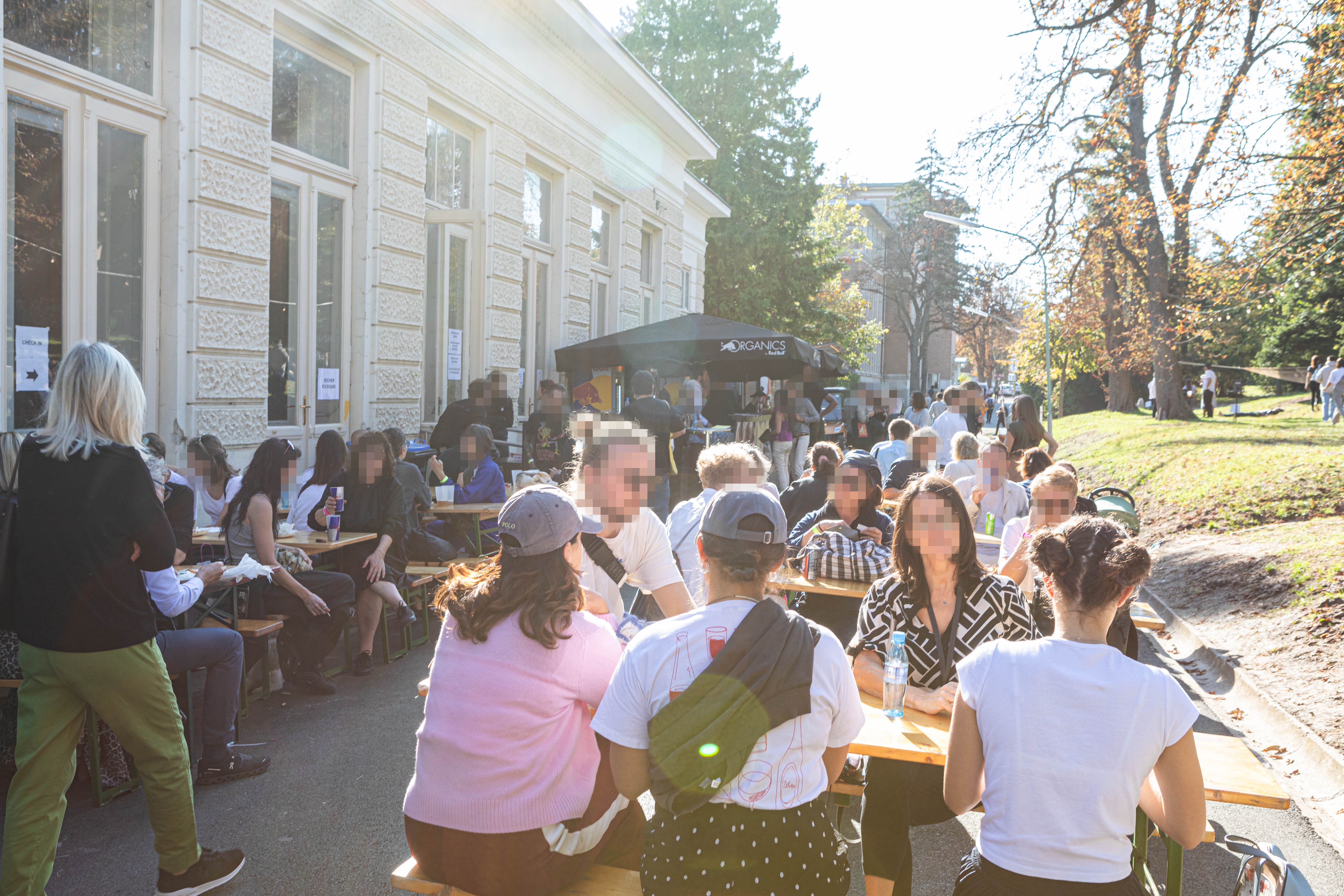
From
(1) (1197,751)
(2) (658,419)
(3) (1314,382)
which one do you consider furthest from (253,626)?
(3) (1314,382)

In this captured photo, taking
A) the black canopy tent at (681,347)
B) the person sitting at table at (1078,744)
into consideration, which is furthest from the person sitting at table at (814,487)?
the black canopy tent at (681,347)

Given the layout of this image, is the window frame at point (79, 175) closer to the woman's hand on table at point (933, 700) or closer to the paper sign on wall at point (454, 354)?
the paper sign on wall at point (454, 354)

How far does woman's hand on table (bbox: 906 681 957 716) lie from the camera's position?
335cm

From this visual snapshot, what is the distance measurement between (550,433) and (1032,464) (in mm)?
6269

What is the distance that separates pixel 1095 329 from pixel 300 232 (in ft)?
99.1

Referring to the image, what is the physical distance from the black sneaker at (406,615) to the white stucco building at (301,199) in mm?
2434

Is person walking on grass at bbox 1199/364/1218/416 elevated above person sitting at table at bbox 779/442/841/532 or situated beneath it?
elevated above

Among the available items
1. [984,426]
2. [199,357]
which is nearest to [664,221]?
[199,357]

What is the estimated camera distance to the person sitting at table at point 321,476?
22.4 feet

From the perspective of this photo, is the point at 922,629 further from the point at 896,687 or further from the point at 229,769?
the point at 229,769

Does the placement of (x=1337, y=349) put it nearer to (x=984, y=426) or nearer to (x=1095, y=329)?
(x=1095, y=329)

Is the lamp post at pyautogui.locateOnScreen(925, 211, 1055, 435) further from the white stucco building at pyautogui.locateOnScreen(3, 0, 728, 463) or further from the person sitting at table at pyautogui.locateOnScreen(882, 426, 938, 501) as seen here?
the person sitting at table at pyautogui.locateOnScreen(882, 426, 938, 501)

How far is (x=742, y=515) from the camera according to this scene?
2.38 m

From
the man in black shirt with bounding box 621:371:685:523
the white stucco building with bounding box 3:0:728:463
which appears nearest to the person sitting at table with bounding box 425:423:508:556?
the man in black shirt with bounding box 621:371:685:523
